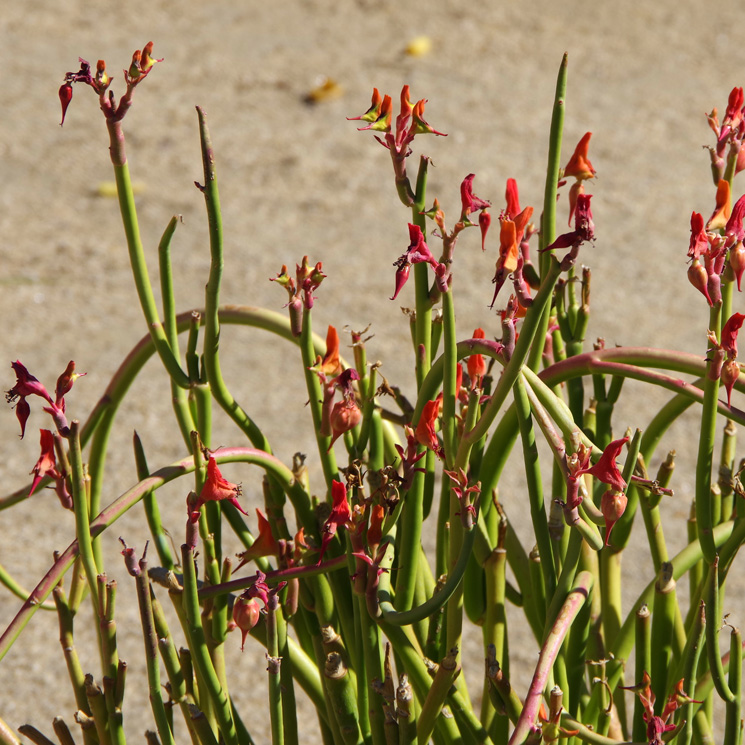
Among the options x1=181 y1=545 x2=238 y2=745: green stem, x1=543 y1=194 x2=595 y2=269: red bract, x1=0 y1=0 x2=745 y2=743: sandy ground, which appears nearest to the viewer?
x1=543 y1=194 x2=595 y2=269: red bract

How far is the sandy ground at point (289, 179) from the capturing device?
5.39 ft

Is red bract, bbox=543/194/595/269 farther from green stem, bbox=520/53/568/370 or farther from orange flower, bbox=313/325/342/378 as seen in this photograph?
orange flower, bbox=313/325/342/378

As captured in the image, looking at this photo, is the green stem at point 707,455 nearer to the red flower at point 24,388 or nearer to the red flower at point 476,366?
the red flower at point 476,366

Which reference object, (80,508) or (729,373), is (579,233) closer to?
(729,373)

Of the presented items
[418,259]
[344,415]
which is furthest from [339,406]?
[418,259]

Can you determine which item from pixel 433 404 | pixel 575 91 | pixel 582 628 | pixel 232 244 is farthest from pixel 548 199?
pixel 575 91

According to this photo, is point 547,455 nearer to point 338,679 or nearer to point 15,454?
point 15,454

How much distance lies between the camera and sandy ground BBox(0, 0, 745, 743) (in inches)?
64.6

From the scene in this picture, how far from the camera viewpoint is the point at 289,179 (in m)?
2.44

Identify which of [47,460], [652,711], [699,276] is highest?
[699,276]

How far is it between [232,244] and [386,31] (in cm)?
119

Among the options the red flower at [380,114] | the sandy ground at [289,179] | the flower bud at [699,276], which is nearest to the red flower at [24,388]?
the red flower at [380,114]

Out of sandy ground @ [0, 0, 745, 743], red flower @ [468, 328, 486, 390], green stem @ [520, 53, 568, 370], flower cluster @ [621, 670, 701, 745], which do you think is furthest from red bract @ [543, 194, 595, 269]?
sandy ground @ [0, 0, 745, 743]

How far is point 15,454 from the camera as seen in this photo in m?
1.63
